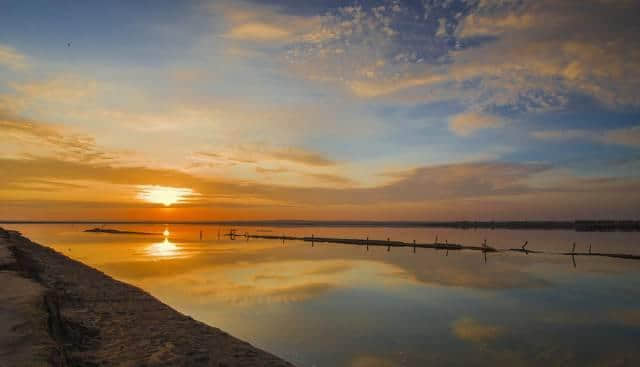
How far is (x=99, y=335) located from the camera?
36.2 ft

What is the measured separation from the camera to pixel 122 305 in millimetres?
15883

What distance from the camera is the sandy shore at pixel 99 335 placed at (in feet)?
23.7

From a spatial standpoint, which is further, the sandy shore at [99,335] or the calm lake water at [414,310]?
the calm lake water at [414,310]

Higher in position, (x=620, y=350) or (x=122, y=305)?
(x=122, y=305)

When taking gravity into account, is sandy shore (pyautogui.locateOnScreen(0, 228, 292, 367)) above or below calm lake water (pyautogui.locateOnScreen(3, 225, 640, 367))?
above

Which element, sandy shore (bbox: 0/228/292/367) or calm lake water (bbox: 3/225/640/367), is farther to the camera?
calm lake water (bbox: 3/225/640/367)

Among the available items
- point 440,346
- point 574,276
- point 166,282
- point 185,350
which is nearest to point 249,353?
point 185,350

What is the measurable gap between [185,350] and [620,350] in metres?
15.1

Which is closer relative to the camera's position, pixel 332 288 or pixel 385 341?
pixel 385 341

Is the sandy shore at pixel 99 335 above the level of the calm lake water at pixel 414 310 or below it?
above

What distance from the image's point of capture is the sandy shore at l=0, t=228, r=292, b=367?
7.22 meters

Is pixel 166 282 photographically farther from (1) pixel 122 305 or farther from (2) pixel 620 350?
(2) pixel 620 350

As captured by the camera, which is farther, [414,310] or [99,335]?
[414,310]

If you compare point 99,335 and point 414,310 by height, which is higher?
point 99,335
